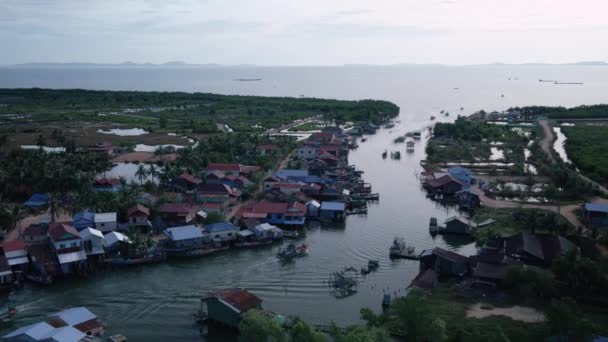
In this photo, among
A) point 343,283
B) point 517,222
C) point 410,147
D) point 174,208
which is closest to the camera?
point 343,283

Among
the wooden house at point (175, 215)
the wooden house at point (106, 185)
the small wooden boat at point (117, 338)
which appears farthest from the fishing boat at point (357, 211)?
the small wooden boat at point (117, 338)

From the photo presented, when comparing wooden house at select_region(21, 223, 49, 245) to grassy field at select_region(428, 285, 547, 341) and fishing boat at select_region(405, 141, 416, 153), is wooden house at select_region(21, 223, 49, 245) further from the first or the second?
fishing boat at select_region(405, 141, 416, 153)

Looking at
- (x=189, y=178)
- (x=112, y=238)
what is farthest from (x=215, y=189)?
(x=112, y=238)

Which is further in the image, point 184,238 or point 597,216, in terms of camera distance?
point 597,216

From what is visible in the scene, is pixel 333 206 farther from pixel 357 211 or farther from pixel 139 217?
pixel 139 217

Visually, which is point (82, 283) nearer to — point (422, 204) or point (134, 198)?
point (134, 198)

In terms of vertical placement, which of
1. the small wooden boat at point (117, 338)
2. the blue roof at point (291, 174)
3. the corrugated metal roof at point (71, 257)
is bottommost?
the small wooden boat at point (117, 338)

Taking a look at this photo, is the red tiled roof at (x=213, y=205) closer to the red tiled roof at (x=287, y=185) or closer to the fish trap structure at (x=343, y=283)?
the red tiled roof at (x=287, y=185)

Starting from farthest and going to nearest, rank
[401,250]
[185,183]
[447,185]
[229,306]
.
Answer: [447,185], [185,183], [401,250], [229,306]
